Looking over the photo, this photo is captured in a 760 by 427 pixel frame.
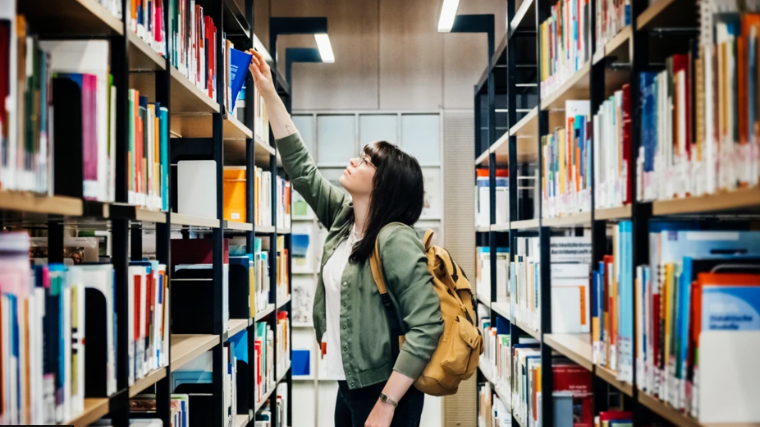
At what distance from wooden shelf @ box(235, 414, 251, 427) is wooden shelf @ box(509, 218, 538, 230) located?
4.98ft

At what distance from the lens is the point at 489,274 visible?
12.3 feet

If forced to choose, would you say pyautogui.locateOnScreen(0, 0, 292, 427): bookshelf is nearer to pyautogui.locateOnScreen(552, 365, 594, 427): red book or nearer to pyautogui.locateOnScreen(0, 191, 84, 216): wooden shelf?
pyautogui.locateOnScreen(0, 191, 84, 216): wooden shelf

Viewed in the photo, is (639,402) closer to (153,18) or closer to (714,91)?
(714,91)

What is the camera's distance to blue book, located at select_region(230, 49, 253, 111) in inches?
100

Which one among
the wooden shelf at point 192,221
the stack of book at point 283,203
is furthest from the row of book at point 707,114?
the stack of book at point 283,203

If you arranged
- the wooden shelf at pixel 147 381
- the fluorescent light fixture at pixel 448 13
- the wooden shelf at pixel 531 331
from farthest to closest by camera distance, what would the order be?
the fluorescent light fixture at pixel 448 13
the wooden shelf at pixel 531 331
the wooden shelf at pixel 147 381

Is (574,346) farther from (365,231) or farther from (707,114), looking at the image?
(707,114)

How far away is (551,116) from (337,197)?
98 cm

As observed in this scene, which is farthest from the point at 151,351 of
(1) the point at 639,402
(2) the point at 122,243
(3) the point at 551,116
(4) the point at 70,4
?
(3) the point at 551,116

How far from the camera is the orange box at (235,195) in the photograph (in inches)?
112

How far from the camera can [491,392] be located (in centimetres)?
384

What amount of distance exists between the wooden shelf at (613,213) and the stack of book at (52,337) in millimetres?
1254

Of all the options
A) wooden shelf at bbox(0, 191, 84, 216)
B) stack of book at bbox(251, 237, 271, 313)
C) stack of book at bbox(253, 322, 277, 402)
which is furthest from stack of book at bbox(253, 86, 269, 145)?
wooden shelf at bbox(0, 191, 84, 216)

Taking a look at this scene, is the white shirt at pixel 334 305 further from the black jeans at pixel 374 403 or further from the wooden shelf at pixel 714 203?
the wooden shelf at pixel 714 203
